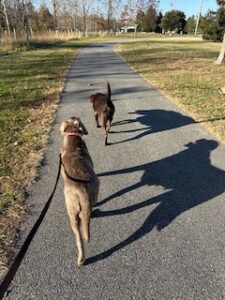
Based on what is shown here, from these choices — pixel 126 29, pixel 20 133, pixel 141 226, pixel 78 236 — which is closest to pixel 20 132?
pixel 20 133

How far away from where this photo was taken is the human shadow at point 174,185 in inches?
162

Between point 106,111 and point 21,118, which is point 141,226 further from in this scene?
point 21,118

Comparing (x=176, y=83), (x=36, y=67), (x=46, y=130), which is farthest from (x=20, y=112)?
(x=36, y=67)

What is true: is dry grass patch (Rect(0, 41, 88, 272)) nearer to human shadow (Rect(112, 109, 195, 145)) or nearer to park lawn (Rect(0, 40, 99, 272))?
park lawn (Rect(0, 40, 99, 272))

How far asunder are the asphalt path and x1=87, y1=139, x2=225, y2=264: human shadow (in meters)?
0.01

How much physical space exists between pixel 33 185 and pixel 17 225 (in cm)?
104

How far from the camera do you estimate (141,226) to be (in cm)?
402

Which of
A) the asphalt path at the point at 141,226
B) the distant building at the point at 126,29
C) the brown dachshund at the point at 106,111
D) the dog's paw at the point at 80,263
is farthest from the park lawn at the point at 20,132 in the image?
the distant building at the point at 126,29

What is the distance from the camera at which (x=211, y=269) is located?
3350mm

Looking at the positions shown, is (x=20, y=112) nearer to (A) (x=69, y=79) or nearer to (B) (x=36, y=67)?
(A) (x=69, y=79)

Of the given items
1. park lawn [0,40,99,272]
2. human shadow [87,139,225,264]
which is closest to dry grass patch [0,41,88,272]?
park lawn [0,40,99,272]

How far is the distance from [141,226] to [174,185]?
46.8 inches

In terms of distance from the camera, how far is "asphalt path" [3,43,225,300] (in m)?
3.15

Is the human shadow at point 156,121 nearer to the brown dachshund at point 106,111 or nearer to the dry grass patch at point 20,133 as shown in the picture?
the brown dachshund at point 106,111
